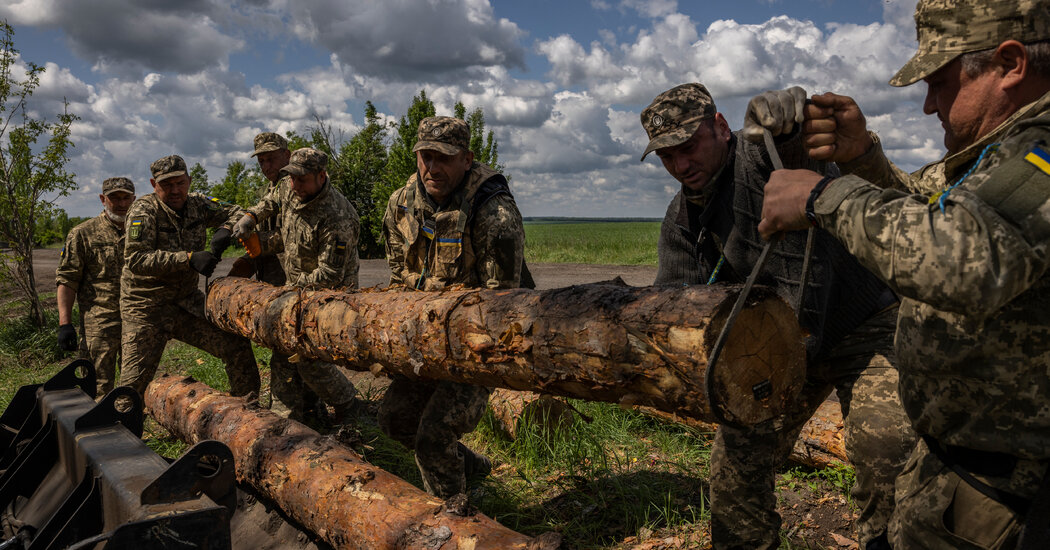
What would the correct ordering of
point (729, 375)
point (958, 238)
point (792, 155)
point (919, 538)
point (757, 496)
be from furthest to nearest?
point (757, 496)
point (792, 155)
point (729, 375)
point (919, 538)
point (958, 238)

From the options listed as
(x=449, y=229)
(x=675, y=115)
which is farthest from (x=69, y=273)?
(x=675, y=115)

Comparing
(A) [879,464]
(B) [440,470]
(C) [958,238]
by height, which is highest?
(C) [958,238]

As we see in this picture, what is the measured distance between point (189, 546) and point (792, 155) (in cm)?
267

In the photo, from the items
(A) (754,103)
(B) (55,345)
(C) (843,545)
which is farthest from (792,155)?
(B) (55,345)

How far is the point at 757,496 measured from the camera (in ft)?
9.46

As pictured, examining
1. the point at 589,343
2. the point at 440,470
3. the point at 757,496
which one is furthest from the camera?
the point at 440,470

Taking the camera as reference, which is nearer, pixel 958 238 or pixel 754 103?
pixel 958 238

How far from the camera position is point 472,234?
4.30m

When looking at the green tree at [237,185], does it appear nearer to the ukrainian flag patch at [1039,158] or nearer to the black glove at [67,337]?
the black glove at [67,337]

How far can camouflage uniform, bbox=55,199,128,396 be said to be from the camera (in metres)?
6.31

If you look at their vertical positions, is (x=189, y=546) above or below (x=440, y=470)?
above

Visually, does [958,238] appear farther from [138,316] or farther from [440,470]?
[138,316]

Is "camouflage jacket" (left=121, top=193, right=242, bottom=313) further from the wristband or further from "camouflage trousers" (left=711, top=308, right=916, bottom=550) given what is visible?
the wristband

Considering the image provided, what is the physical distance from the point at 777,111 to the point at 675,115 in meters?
0.83
